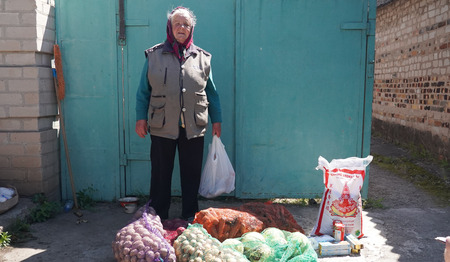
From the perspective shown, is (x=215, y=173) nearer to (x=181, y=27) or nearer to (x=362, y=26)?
(x=181, y=27)

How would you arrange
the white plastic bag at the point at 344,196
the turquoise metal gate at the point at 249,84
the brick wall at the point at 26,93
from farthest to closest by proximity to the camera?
1. the turquoise metal gate at the point at 249,84
2. the brick wall at the point at 26,93
3. the white plastic bag at the point at 344,196

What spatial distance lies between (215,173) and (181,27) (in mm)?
1504

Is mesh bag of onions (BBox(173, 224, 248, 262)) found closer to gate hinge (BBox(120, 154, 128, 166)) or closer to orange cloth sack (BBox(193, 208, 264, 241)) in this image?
orange cloth sack (BBox(193, 208, 264, 241))

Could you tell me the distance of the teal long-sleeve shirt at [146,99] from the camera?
3967 mm

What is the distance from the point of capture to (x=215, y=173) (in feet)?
14.0

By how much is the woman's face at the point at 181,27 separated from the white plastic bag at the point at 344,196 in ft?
5.81

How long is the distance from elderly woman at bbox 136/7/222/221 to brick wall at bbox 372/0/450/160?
448 centimetres

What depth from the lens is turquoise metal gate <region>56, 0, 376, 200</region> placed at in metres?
4.58

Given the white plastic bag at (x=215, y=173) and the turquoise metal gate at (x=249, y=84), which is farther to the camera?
the turquoise metal gate at (x=249, y=84)

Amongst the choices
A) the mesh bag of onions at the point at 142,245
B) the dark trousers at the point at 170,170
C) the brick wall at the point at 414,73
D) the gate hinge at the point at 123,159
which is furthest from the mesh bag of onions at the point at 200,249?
the brick wall at the point at 414,73

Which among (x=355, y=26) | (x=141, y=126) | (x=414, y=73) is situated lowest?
(x=141, y=126)

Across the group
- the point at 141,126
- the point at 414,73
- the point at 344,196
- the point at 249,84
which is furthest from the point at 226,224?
the point at 414,73

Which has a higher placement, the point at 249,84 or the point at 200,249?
the point at 249,84

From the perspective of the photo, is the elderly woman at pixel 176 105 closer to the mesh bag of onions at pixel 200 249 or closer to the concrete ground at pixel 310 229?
the concrete ground at pixel 310 229
